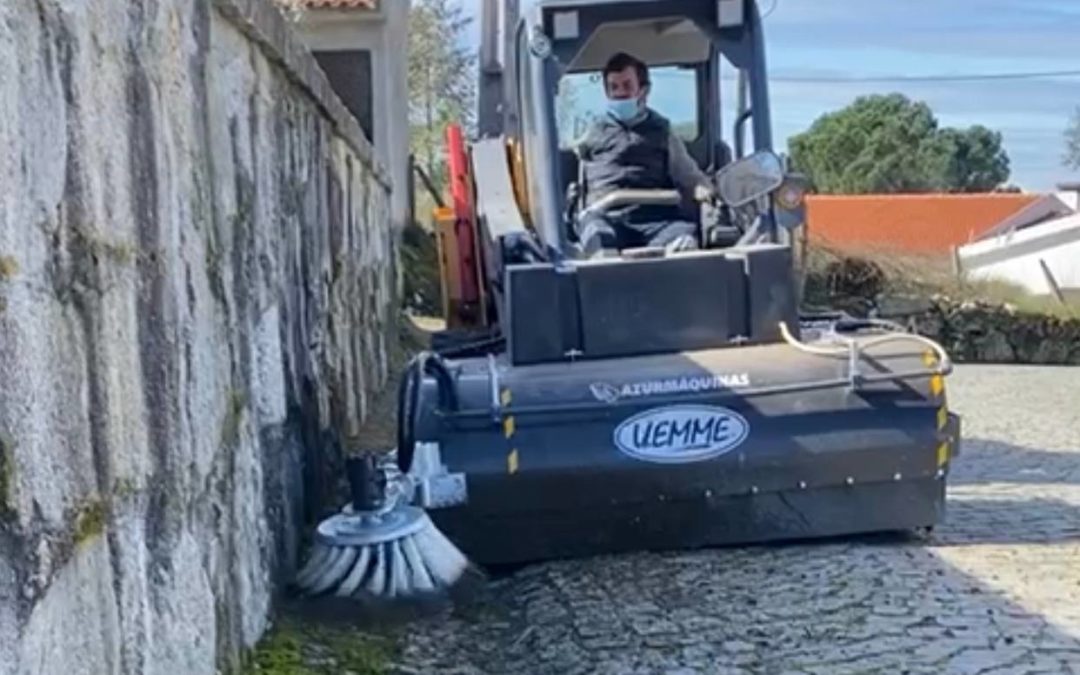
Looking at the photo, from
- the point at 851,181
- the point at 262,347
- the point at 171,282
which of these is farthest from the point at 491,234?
the point at 851,181

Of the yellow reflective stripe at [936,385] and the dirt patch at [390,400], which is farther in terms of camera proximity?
the dirt patch at [390,400]

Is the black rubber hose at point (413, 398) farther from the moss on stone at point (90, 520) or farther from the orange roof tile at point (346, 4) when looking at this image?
the orange roof tile at point (346, 4)

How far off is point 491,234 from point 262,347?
291 centimetres

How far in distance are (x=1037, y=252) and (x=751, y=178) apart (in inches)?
1137

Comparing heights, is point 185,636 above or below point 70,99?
below

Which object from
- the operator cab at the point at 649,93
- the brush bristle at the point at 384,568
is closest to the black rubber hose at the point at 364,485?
the brush bristle at the point at 384,568

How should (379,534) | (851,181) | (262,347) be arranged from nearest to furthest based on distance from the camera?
(262,347) → (379,534) → (851,181)

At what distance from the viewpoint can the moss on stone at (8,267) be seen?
6.47 feet

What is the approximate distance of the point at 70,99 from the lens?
7.82ft

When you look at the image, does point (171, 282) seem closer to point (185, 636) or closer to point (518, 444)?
point (185, 636)

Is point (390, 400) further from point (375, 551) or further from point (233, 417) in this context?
point (233, 417)

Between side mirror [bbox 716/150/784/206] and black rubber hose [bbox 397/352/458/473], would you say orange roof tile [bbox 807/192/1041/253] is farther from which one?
black rubber hose [bbox 397/352/458/473]

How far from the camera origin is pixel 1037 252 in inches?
1341

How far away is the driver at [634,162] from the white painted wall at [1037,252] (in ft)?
83.7
